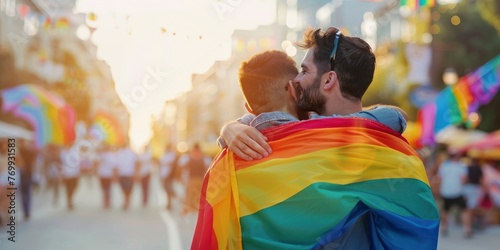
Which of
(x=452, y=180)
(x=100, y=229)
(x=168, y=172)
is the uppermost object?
(x=452, y=180)

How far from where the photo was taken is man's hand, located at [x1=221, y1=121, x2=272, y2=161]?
311 cm

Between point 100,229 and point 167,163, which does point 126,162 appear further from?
point 100,229

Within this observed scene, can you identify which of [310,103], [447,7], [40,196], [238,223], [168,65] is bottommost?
[40,196]

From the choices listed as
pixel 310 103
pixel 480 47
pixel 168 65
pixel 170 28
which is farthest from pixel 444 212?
pixel 480 47

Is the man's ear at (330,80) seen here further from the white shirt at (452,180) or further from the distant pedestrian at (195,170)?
the distant pedestrian at (195,170)

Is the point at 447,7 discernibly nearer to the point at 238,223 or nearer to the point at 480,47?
the point at 480,47

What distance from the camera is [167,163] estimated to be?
21516 mm

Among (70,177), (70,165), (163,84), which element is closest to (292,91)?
(163,84)

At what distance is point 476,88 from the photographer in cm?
2103

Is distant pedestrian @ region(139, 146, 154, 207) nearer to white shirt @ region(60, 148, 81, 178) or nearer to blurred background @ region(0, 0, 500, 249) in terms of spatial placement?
blurred background @ region(0, 0, 500, 249)

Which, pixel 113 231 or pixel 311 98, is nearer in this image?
pixel 311 98

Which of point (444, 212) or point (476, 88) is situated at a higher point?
point (476, 88)

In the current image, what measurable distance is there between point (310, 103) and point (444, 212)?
1378 centimetres

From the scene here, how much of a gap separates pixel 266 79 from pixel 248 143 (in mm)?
315
